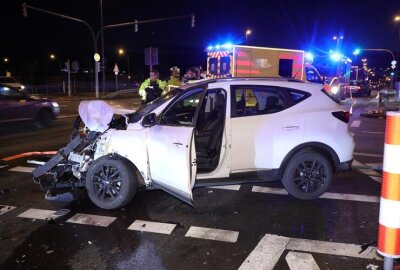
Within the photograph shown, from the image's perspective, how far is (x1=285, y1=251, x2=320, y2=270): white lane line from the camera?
3.86 meters

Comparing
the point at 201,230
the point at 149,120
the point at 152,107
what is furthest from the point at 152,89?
the point at 201,230

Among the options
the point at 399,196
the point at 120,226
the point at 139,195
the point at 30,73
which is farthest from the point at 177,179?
the point at 30,73

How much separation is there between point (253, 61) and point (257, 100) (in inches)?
450

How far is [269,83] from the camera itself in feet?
18.9

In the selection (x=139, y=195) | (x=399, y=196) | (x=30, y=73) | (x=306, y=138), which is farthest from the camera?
(x=30, y=73)

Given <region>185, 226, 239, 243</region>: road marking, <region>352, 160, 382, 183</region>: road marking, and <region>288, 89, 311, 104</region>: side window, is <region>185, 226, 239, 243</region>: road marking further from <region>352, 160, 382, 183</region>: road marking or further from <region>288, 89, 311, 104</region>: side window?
<region>352, 160, 382, 183</region>: road marking

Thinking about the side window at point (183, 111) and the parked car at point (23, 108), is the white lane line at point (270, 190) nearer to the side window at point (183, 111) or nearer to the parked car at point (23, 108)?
the side window at point (183, 111)

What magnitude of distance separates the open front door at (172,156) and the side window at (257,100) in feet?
2.82

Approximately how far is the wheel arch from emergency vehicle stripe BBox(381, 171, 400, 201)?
8.25ft

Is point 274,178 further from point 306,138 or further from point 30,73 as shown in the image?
point 30,73

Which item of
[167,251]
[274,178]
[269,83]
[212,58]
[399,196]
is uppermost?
[212,58]

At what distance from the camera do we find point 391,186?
123 inches

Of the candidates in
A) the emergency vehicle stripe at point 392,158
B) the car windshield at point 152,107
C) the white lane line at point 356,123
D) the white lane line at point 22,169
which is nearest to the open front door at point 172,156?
the car windshield at point 152,107

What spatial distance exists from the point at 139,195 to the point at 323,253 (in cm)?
294
